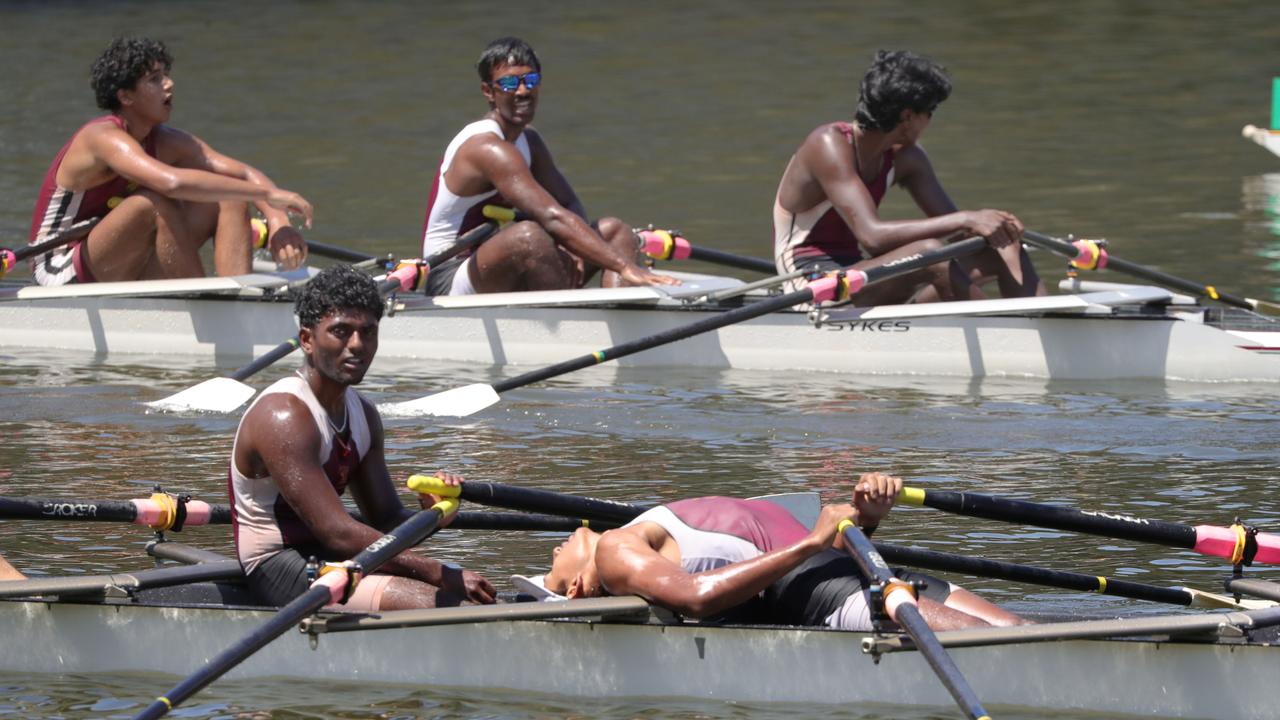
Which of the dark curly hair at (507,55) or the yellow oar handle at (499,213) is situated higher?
the dark curly hair at (507,55)

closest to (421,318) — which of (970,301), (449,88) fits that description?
(970,301)

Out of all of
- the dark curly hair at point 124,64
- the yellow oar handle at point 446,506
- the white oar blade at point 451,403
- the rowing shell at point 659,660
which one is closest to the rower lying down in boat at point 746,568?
the rowing shell at point 659,660

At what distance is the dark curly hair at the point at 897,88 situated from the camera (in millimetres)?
10820

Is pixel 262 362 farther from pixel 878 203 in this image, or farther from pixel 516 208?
pixel 878 203

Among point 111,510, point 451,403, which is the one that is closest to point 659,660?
point 111,510

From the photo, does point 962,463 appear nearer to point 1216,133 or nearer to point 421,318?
point 421,318

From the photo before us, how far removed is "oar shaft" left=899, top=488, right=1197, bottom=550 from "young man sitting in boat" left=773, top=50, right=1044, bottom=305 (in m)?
3.83

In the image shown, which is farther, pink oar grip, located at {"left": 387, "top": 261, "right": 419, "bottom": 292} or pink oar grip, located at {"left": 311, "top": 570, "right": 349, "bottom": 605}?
pink oar grip, located at {"left": 387, "top": 261, "right": 419, "bottom": 292}

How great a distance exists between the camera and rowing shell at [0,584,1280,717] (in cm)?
637

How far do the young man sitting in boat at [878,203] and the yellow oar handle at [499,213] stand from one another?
140 cm

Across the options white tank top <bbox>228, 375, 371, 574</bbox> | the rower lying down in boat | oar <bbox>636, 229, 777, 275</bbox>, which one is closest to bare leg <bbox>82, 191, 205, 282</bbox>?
oar <bbox>636, 229, 777, 275</bbox>

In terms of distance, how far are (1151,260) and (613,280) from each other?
5.04m

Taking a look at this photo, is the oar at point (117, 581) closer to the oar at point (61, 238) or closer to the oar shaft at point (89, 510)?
the oar shaft at point (89, 510)

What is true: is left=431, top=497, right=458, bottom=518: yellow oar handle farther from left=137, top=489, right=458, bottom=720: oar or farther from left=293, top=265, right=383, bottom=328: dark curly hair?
left=293, top=265, right=383, bottom=328: dark curly hair
